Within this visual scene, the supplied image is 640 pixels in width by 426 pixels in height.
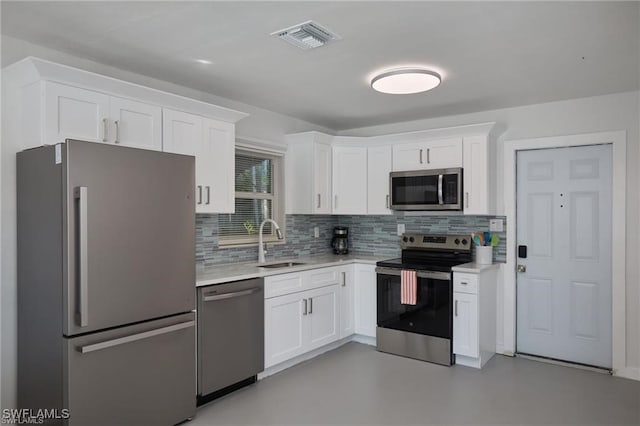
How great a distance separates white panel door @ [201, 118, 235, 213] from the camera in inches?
132

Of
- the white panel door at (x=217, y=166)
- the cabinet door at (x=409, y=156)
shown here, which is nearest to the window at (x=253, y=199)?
the white panel door at (x=217, y=166)

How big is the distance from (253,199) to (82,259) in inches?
88.9

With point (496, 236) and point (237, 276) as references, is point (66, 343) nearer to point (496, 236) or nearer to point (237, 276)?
point (237, 276)

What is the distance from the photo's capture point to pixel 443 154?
424 centimetres

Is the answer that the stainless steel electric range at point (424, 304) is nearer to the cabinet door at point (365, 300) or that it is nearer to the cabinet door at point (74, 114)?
the cabinet door at point (365, 300)

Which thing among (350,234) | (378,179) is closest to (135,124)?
(378,179)

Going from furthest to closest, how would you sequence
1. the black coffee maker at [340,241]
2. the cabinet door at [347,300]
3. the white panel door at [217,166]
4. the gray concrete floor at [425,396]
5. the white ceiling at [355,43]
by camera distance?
the black coffee maker at [340,241] → the cabinet door at [347,300] → the white panel door at [217,166] → the gray concrete floor at [425,396] → the white ceiling at [355,43]

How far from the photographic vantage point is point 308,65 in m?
3.01

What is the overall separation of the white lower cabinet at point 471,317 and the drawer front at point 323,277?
109 centimetres

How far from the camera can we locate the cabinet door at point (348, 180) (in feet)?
15.6

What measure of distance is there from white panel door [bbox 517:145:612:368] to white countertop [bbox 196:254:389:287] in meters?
1.50

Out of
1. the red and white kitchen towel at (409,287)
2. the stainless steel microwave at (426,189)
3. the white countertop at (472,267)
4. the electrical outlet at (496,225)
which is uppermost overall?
the stainless steel microwave at (426,189)

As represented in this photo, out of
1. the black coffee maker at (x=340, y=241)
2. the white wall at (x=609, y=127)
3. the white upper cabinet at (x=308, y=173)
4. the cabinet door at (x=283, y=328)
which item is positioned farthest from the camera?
the black coffee maker at (x=340, y=241)

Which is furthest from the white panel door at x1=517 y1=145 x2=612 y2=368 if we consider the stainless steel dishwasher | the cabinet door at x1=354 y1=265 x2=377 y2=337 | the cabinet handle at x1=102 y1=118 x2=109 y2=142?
the cabinet handle at x1=102 y1=118 x2=109 y2=142
